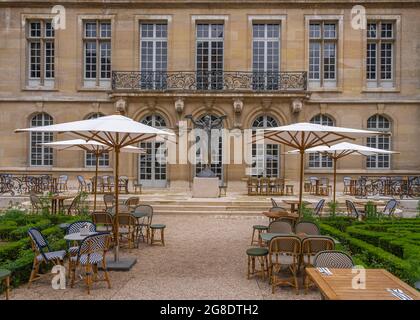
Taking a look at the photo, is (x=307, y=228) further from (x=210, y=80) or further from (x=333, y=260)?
(x=210, y=80)

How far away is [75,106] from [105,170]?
11.3 ft

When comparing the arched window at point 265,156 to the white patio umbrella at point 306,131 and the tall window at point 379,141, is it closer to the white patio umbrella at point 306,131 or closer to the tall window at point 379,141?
the tall window at point 379,141

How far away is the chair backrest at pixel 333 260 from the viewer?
5.28m

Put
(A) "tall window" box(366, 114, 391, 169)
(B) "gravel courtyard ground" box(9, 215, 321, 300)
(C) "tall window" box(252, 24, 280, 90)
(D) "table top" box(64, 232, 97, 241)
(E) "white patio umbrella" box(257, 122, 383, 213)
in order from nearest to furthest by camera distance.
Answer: (B) "gravel courtyard ground" box(9, 215, 321, 300), (D) "table top" box(64, 232, 97, 241), (E) "white patio umbrella" box(257, 122, 383, 213), (A) "tall window" box(366, 114, 391, 169), (C) "tall window" box(252, 24, 280, 90)

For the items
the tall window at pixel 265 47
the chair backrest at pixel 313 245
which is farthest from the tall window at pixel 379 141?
the chair backrest at pixel 313 245

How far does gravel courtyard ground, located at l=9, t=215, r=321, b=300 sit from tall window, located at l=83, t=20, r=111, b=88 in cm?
1261

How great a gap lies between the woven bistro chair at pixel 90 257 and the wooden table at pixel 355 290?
3.20 metres

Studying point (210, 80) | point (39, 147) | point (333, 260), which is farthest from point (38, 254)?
point (39, 147)

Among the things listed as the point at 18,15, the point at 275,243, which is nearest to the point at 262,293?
the point at 275,243

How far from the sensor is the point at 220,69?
67.0ft

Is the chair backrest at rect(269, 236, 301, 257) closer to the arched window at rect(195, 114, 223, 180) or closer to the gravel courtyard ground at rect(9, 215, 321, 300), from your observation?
the gravel courtyard ground at rect(9, 215, 321, 300)

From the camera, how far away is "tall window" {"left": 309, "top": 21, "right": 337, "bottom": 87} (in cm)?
2052

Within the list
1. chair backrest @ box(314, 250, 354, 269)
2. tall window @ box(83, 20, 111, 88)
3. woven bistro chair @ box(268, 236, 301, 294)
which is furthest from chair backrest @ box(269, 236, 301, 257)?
tall window @ box(83, 20, 111, 88)

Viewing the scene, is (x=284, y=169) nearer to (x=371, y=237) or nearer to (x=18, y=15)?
(x=371, y=237)
